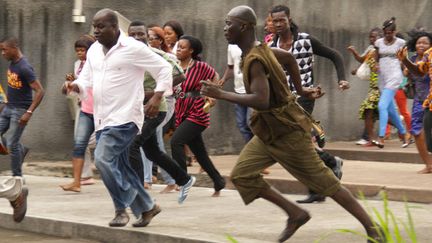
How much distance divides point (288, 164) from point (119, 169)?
155cm

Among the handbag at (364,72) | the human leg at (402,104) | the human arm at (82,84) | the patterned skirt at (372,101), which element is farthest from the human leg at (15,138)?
the human leg at (402,104)

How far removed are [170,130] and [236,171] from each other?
13.8ft

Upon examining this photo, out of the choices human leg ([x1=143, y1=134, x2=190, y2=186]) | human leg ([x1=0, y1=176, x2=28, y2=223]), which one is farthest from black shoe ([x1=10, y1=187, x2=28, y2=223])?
human leg ([x1=143, y1=134, x2=190, y2=186])

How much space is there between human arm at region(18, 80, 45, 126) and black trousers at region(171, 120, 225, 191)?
1.66 m

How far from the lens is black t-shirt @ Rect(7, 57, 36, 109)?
441 inches

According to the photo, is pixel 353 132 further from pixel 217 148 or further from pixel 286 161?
pixel 286 161

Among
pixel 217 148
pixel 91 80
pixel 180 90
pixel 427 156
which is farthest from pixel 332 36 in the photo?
pixel 91 80

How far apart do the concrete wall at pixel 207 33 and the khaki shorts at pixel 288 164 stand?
6.27 meters

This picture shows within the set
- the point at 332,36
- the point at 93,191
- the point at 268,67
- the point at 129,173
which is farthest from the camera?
the point at 332,36

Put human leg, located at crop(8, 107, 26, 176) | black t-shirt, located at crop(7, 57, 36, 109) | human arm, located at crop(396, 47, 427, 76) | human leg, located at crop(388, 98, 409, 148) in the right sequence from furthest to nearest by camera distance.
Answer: human leg, located at crop(388, 98, 409, 148)
human leg, located at crop(8, 107, 26, 176)
black t-shirt, located at crop(7, 57, 36, 109)
human arm, located at crop(396, 47, 427, 76)

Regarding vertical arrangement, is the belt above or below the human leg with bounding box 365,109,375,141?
above

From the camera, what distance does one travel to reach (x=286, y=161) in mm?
7230

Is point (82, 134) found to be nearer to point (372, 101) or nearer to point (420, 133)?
point (420, 133)

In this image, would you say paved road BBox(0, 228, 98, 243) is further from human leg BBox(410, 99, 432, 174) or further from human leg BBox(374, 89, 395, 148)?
human leg BBox(374, 89, 395, 148)
